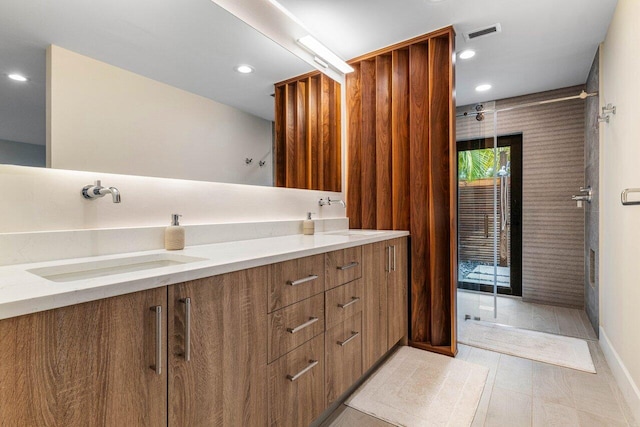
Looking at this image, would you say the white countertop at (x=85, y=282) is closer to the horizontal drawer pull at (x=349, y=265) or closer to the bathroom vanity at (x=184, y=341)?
the bathroom vanity at (x=184, y=341)

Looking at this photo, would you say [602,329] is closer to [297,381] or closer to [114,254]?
[297,381]

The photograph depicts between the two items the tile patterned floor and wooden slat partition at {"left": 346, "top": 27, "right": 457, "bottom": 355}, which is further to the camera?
wooden slat partition at {"left": 346, "top": 27, "right": 457, "bottom": 355}

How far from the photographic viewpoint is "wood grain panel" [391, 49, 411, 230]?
2438mm

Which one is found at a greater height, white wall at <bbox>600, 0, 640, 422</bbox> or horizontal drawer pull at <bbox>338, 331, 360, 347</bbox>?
white wall at <bbox>600, 0, 640, 422</bbox>

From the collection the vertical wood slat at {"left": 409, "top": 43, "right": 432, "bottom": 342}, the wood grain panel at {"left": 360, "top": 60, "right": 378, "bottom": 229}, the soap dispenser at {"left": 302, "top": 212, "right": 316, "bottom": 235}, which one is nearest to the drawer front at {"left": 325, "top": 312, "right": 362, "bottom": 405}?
the soap dispenser at {"left": 302, "top": 212, "right": 316, "bottom": 235}

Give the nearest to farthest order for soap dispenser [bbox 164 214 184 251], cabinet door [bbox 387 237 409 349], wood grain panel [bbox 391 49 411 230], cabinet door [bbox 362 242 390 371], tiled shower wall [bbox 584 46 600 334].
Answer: soap dispenser [bbox 164 214 184 251] < cabinet door [bbox 362 242 390 371] < cabinet door [bbox 387 237 409 349] < wood grain panel [bbox 391 49 411 230] < tiled shower wall [bbox 584 46 600 334]

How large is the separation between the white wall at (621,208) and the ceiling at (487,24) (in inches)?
7.6

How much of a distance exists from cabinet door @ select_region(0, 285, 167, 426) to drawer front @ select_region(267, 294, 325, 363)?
15.9 inches

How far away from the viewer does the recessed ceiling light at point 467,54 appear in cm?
253

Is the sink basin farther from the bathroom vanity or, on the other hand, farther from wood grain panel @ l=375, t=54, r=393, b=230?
wood grain panel @ l=375, t=54, r=393, b=230

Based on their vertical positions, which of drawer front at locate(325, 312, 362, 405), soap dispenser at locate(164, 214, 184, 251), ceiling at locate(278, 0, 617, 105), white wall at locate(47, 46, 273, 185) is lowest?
drawer front at locate(325, 312, 362, 405)

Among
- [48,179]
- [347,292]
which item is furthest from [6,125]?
[347,292]

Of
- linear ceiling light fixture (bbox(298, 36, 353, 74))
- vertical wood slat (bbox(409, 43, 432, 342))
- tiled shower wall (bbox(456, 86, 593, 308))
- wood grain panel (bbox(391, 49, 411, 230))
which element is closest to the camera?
linear ceiling light fixture (bbox(298, 36, 353, 74))

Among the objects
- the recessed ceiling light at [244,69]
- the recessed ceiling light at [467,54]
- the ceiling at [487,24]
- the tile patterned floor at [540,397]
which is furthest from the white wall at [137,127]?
the recessed ceiling light at [467,54]
